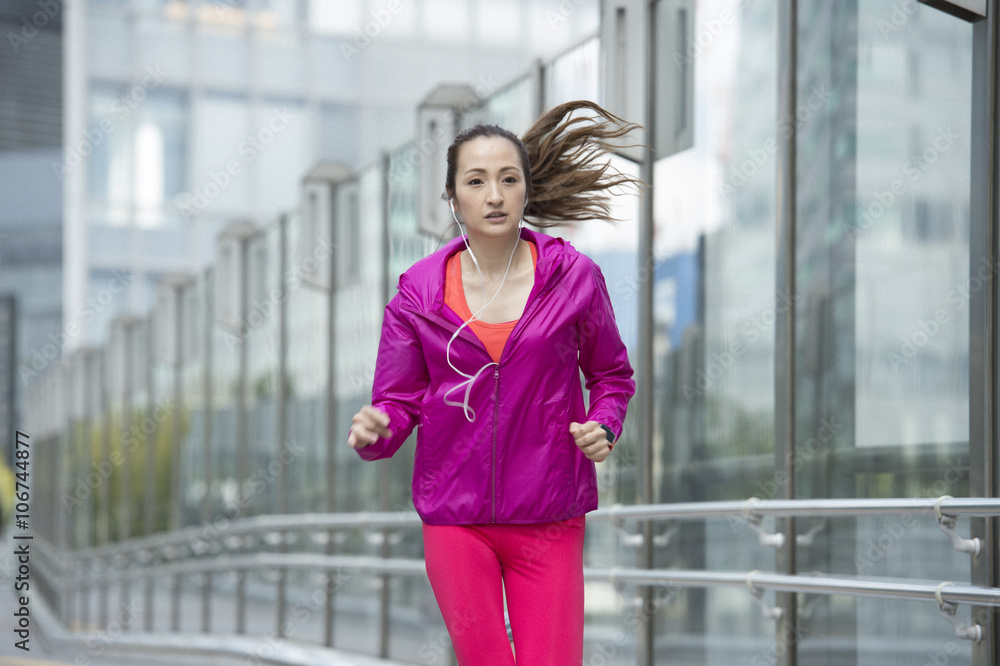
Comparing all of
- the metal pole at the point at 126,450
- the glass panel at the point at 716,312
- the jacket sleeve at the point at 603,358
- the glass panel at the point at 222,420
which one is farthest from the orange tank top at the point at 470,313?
the metal pole at the point at 126,450

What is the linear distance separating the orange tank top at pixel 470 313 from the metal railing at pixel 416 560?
1.47m

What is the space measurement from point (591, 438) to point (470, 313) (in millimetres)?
416

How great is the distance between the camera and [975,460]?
12.7 ft

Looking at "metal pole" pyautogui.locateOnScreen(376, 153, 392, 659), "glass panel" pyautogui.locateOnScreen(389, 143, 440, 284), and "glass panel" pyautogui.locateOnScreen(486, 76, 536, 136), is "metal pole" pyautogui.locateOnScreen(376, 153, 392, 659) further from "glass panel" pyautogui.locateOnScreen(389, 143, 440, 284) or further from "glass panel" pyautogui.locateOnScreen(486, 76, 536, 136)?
"glass panel" pyautogui.locateOnScreen(486, 76, 536, 136)

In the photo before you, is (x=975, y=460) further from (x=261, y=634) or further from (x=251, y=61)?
(x=251, y=61)

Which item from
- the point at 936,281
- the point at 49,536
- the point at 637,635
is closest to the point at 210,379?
the point at 637,635

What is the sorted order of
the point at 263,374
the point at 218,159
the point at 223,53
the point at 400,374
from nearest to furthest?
1. the point at 400,374
2. the point at 263,374
3. the point at 218,159
4. the point at 223,53

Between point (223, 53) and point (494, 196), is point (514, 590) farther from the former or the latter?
point (223, 53)

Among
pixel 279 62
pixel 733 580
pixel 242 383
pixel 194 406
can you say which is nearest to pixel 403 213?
pixel 242 383

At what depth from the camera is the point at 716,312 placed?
198 inches

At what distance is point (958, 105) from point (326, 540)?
553 cm

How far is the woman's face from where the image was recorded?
2.83 m

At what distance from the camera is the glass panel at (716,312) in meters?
4.79

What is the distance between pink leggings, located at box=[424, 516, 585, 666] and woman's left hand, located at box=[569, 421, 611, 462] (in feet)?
0.79
